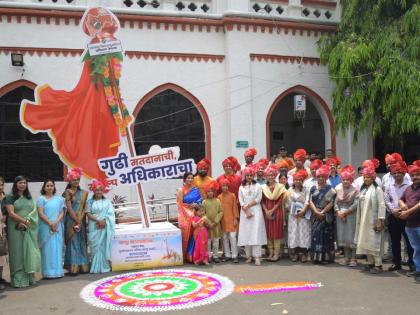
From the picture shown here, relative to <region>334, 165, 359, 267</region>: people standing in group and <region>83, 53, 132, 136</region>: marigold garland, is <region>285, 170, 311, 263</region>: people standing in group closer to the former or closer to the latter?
<region>334, 165, 359, 267</region>: people standing in group

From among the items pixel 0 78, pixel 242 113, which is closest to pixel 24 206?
pixel 0 78

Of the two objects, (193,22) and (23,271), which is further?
(193,22)

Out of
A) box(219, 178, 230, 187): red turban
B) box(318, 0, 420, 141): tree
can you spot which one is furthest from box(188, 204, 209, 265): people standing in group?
box(318, 0, 420, 141): tree

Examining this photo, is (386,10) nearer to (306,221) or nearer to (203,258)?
(306,221)

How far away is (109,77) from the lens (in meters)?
7.20

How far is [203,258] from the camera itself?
6984 mm

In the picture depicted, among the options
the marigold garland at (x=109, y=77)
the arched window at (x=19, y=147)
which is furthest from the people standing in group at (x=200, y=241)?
the arched window at (x=19, y=147)

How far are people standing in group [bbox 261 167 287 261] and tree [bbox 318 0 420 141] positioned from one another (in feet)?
12.4

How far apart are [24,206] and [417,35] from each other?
27.4 ft

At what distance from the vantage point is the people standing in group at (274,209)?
7113 mm

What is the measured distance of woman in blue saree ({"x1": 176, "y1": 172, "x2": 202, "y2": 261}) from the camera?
7.12m

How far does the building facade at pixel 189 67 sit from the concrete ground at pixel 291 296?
4.91m

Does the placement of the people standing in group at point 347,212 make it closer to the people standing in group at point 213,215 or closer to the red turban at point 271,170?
the red turban at point 271,170

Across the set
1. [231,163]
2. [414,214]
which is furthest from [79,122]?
[414,214]
